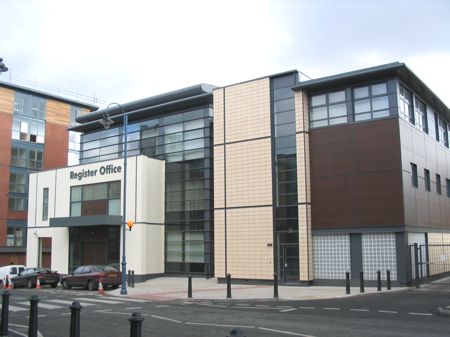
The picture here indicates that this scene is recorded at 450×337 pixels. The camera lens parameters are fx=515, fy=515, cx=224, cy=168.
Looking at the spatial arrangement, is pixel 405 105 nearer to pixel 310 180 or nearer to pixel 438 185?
pixel 310 180

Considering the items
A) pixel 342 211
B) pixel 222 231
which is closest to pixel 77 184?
pixel 222 231

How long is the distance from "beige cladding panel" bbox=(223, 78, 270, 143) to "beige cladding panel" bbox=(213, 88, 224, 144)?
230mm

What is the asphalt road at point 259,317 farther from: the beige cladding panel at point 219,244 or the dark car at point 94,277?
the beige cladding panel at point 219,244

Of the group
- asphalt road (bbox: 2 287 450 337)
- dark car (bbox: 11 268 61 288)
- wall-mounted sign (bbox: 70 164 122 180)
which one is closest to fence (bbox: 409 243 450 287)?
asphalt road (bbox: 2 287 450 337)

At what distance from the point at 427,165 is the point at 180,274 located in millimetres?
16810

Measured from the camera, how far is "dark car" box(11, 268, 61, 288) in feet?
103

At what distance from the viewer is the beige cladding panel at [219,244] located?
29.6 m

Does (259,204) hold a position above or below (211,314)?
above

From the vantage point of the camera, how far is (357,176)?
25.9 metres

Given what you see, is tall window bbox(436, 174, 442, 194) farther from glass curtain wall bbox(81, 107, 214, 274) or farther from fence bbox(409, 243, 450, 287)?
glass curtain wall bbox(81, 107, 214, 274)

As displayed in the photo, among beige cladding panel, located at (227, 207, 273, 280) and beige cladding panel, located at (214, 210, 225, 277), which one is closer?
beige cladding panel, located at (227, 207, 273, 280)

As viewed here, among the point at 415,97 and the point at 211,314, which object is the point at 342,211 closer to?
the point at 415,97

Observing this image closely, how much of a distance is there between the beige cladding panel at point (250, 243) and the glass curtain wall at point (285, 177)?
0.54 metres

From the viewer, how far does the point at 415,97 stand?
2884 cm
